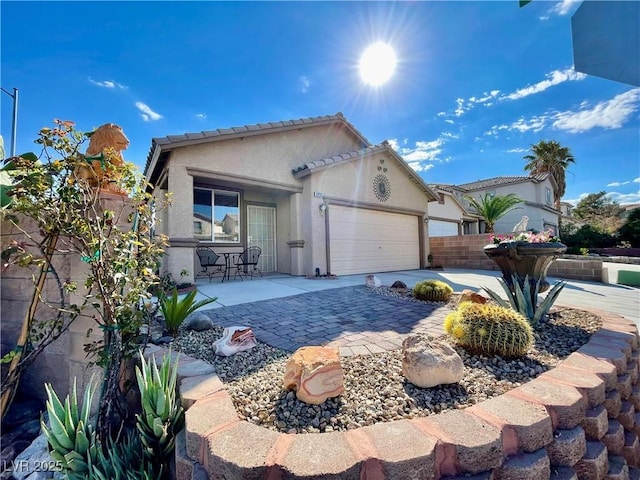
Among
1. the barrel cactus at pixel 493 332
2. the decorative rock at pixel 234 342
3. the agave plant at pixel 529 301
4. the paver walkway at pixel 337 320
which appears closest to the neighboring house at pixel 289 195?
the paver walkway at pixel 337 320

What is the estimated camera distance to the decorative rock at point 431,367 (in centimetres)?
189

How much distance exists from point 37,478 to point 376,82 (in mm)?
10108

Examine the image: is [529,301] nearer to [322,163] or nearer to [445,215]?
[322,163]

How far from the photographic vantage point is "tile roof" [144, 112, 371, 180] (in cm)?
632

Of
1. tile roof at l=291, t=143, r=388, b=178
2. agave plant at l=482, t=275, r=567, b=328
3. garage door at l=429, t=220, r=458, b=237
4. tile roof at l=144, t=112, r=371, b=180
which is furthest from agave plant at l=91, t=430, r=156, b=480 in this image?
garage door at l=429, t=220, r=458, b=237

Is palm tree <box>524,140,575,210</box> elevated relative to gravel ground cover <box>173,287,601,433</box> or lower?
elevated

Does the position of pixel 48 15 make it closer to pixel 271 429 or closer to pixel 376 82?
pixel 271 429

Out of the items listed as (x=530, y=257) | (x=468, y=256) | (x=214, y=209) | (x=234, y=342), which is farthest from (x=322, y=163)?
(x=468, y=256)

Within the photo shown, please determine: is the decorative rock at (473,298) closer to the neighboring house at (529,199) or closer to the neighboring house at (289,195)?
the neighboring house at (289,195)

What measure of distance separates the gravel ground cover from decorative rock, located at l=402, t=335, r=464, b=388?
7 cm

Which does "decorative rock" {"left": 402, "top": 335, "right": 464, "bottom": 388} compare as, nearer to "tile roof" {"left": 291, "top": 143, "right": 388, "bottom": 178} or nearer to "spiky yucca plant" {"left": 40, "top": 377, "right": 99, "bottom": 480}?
"spiky yucca plant" {"left": 40, "top": 377, "right": 99, "bottom": 480}

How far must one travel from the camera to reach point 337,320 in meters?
3.83

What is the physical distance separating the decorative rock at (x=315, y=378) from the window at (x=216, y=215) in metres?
7.33

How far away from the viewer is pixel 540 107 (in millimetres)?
11516
